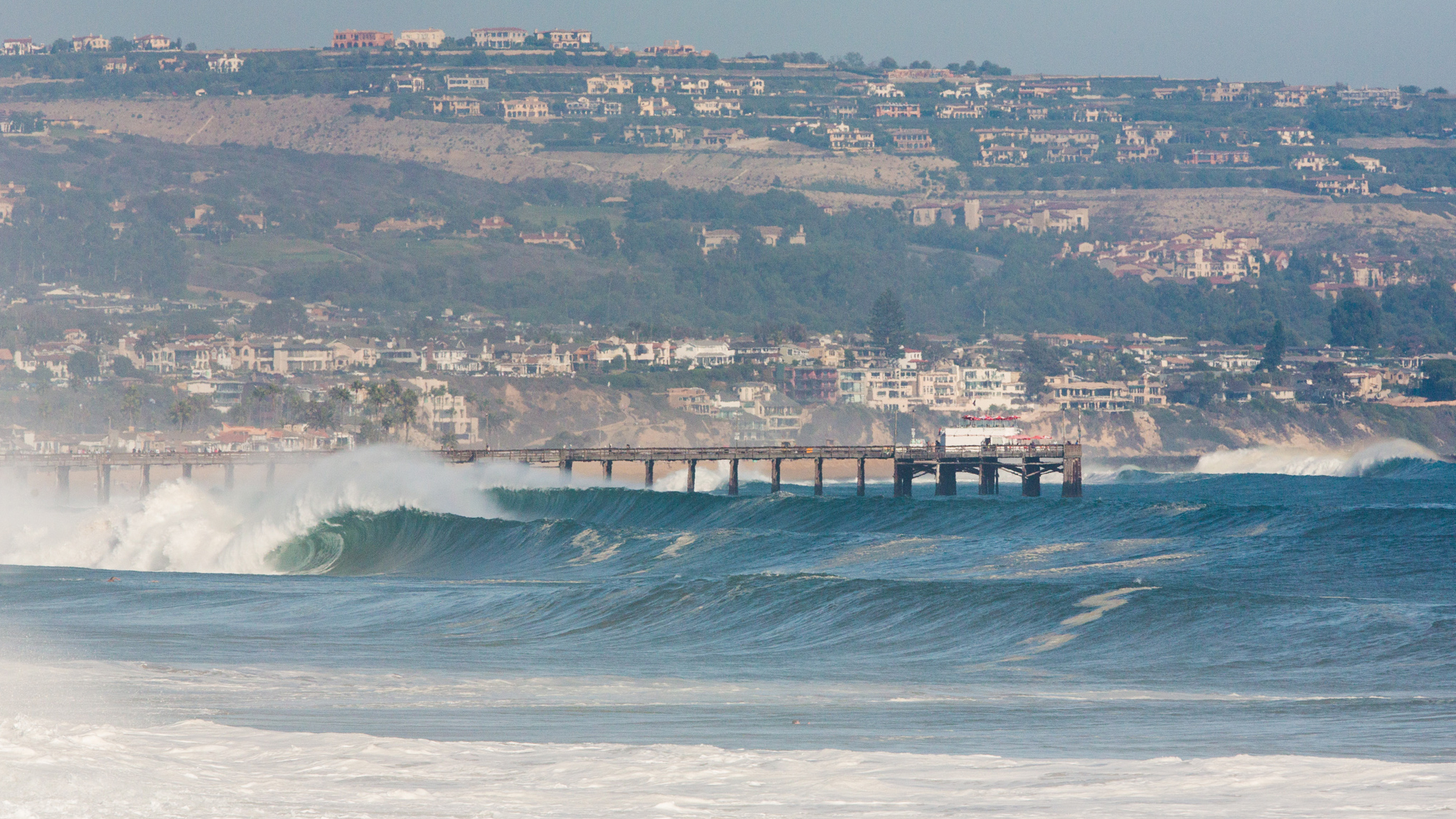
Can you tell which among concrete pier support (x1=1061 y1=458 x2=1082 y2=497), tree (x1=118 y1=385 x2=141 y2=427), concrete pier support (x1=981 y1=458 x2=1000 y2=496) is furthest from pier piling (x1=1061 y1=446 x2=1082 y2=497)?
tree (x1=118 y1=385 x2=141 y2=427)

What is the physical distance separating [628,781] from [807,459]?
230 feet

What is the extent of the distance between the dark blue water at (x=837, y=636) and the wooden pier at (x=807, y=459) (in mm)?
17830

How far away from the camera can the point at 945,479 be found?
79625mm

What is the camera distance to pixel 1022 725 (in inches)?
862

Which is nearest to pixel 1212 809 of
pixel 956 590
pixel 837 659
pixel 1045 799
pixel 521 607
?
pixel 1045 799

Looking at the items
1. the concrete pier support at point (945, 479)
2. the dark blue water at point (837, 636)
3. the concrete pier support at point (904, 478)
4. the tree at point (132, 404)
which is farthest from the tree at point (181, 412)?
the dark blue water at point (837, 636)

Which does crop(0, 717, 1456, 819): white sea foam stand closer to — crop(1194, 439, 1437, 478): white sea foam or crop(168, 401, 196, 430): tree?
crop(1194, 439, 1437, 478): white sea foam

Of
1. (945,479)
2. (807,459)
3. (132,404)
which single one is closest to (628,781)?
(945,479)

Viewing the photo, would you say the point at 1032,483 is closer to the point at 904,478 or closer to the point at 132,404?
the point at 904,478

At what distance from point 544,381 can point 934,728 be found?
177973 millimetres

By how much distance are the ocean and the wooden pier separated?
1358 cm

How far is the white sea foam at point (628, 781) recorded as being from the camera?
15.4 m

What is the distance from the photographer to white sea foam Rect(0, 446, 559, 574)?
5766 centimetres

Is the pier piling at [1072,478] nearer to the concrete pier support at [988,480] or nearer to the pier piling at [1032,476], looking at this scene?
the pier piling at [1032,476]
